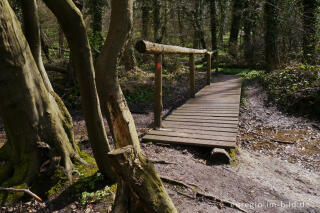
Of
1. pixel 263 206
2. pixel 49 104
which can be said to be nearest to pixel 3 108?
pixel 49 104

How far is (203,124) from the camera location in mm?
5340

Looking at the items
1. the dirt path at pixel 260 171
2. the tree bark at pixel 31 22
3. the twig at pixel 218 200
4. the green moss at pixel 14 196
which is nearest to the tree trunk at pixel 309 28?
the dirt path at pixel 260 171

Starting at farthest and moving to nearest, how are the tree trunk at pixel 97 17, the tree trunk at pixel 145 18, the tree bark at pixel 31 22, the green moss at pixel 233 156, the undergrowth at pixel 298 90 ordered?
the tree trunk at pixel 145 18
the tree trunk at pixel 97 17
the undergrowth at pixel 298 90
the green moss at pixel 233 156
the tree bark at pixel 31 22

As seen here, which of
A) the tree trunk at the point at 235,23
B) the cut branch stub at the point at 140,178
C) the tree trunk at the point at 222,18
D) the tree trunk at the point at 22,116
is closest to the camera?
the cut branch stub at the point at 140,178

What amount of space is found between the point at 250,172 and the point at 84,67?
3104 millimetres

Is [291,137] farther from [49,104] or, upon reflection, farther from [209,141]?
[49,104]

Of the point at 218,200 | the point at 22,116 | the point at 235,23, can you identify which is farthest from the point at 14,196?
the point at 235,23

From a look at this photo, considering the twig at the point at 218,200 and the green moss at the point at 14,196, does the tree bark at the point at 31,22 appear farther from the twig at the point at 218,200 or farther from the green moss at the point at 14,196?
the twig at the point at 218,200

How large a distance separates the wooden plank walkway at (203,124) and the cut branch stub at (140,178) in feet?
8.02

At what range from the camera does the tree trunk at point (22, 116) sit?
85.8 inches

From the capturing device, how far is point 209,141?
4297 millimetres

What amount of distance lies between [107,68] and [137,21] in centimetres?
1372

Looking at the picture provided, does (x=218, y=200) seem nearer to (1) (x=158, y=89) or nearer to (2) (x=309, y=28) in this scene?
(1) (x=158, y=89)

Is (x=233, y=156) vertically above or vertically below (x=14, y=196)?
below
